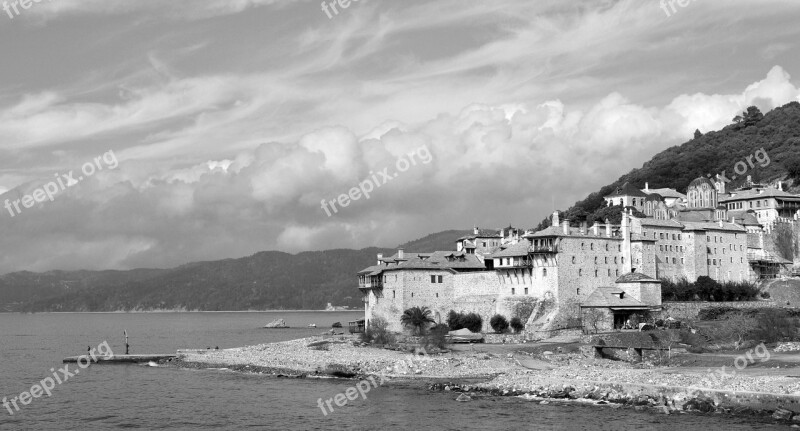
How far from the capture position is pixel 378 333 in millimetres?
87000

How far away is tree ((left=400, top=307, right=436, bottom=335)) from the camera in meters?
87.0

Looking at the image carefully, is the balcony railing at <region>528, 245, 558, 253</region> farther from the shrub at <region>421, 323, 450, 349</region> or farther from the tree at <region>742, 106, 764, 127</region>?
the tree at <region>742, 106, 764, 127</region>

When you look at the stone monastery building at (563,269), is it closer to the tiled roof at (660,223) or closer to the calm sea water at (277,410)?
the tiled roof at (660,223)

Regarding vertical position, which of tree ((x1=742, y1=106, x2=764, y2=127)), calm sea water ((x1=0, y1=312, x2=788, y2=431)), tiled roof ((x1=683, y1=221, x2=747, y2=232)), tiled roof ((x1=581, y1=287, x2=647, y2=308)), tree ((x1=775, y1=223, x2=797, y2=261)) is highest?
tree ((x1=742, y1=106, x2=764, y2=127))

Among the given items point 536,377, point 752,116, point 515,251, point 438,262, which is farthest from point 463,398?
point 752,116

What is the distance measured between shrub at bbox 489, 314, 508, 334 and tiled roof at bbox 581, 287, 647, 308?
7.93m

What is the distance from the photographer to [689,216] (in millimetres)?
108500

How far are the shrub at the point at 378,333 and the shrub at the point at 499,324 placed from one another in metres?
10.2

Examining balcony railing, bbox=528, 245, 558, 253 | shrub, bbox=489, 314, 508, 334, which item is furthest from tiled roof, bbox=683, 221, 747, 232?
shrub, bbox=489, 314, 508, 334

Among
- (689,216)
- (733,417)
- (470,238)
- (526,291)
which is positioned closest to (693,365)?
(733,417)

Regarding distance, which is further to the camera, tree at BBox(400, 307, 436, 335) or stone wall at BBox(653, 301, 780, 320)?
tree at BBox(400, 307, 436, 335)

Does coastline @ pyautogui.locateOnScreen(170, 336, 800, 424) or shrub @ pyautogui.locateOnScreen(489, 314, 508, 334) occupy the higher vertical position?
shrub @ pyautogui.locateOnScreen(489, 314, 508, 334)

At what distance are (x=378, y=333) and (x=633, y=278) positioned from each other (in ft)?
83.1

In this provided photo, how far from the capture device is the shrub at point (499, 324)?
8744cm
